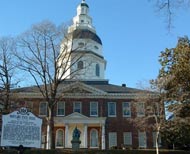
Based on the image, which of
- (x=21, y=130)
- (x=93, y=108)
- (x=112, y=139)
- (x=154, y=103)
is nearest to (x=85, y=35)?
(x=93, y=108)

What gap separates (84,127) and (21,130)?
3581cm

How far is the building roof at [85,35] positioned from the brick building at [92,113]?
28 centimetres

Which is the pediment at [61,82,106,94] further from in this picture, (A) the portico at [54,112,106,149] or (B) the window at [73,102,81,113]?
(A) the portico at [54,112,106,149]

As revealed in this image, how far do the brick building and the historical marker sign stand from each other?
1355 inches

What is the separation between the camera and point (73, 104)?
167 ft

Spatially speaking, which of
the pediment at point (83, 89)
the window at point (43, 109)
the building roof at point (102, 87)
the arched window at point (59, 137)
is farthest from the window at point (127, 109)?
the window at point (43, 109)

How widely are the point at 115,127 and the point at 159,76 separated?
1421 centimetres

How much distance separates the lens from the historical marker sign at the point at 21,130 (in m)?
12.5

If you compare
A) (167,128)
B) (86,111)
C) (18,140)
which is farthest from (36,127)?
(86,111)

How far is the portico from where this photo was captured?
47875 millimetres

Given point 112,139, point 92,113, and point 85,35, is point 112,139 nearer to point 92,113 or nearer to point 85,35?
point 92,113

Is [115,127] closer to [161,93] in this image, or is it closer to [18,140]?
[161,93]

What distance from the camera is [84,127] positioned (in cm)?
4812

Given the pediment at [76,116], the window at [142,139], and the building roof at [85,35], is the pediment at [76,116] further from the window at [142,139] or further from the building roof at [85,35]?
the building roof at [85,35]
